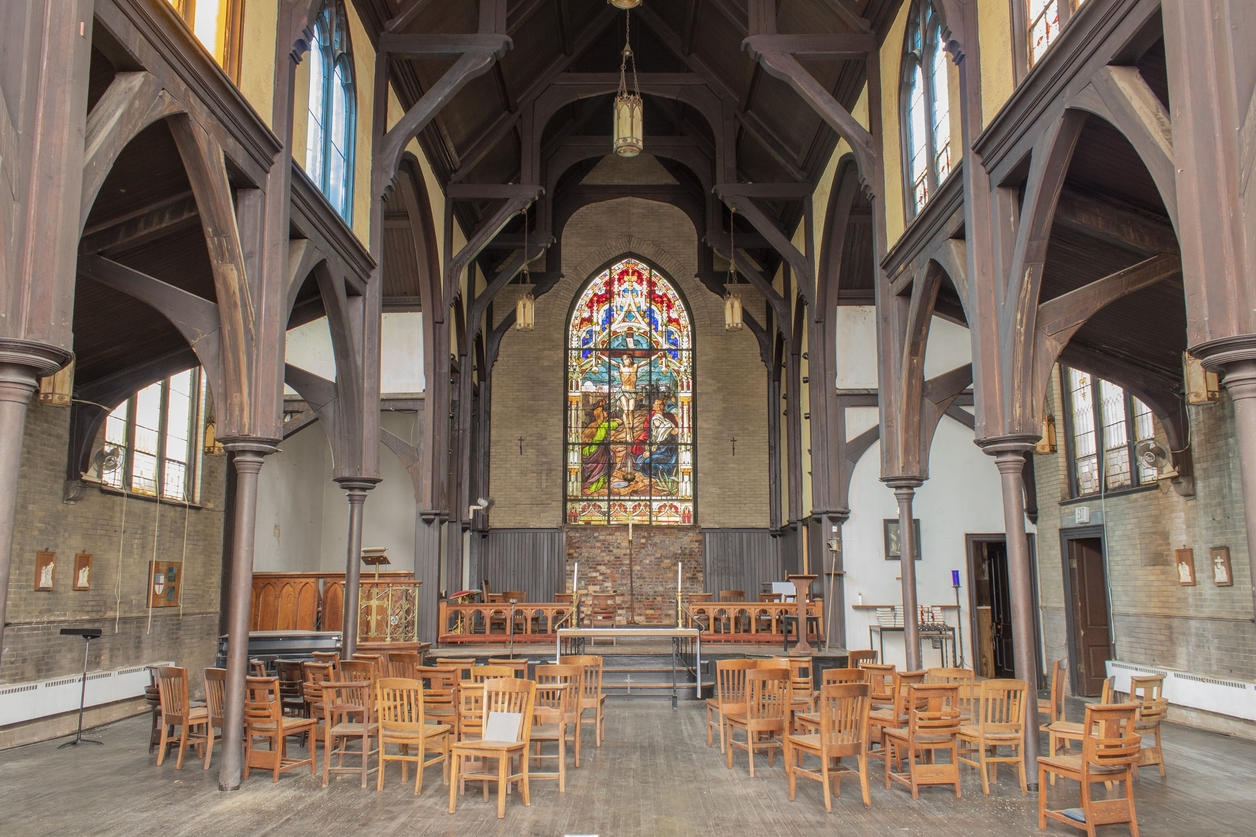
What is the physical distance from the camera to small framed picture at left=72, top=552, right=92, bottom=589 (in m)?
10.4

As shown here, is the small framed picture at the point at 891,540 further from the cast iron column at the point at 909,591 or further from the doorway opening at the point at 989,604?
the cast iron column at the point at 909,591

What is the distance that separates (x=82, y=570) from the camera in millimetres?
10508

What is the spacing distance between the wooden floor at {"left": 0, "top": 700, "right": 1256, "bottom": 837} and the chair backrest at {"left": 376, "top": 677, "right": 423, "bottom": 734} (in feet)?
1.54

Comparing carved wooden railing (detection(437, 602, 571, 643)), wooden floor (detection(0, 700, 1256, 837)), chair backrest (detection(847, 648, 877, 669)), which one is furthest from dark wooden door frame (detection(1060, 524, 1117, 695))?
carved wooden railing (detection(437, 602, 571, 643))

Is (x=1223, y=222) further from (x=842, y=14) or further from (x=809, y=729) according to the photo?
(x=842, y=14)

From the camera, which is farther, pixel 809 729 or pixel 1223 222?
pixel 809 729

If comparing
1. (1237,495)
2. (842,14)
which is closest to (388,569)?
(842,14)

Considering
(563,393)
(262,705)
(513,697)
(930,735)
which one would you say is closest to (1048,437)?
(930,735)

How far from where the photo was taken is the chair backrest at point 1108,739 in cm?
575

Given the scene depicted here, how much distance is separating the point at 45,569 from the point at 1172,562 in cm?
1179

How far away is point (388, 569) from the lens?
18.5 m

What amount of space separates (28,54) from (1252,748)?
10.6 m

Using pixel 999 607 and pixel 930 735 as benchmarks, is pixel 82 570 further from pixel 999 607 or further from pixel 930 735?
pixel 999 607

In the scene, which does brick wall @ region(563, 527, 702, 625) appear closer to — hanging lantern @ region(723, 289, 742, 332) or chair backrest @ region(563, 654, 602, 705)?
hanging lantern @ region(723, 289, 742, 332)
